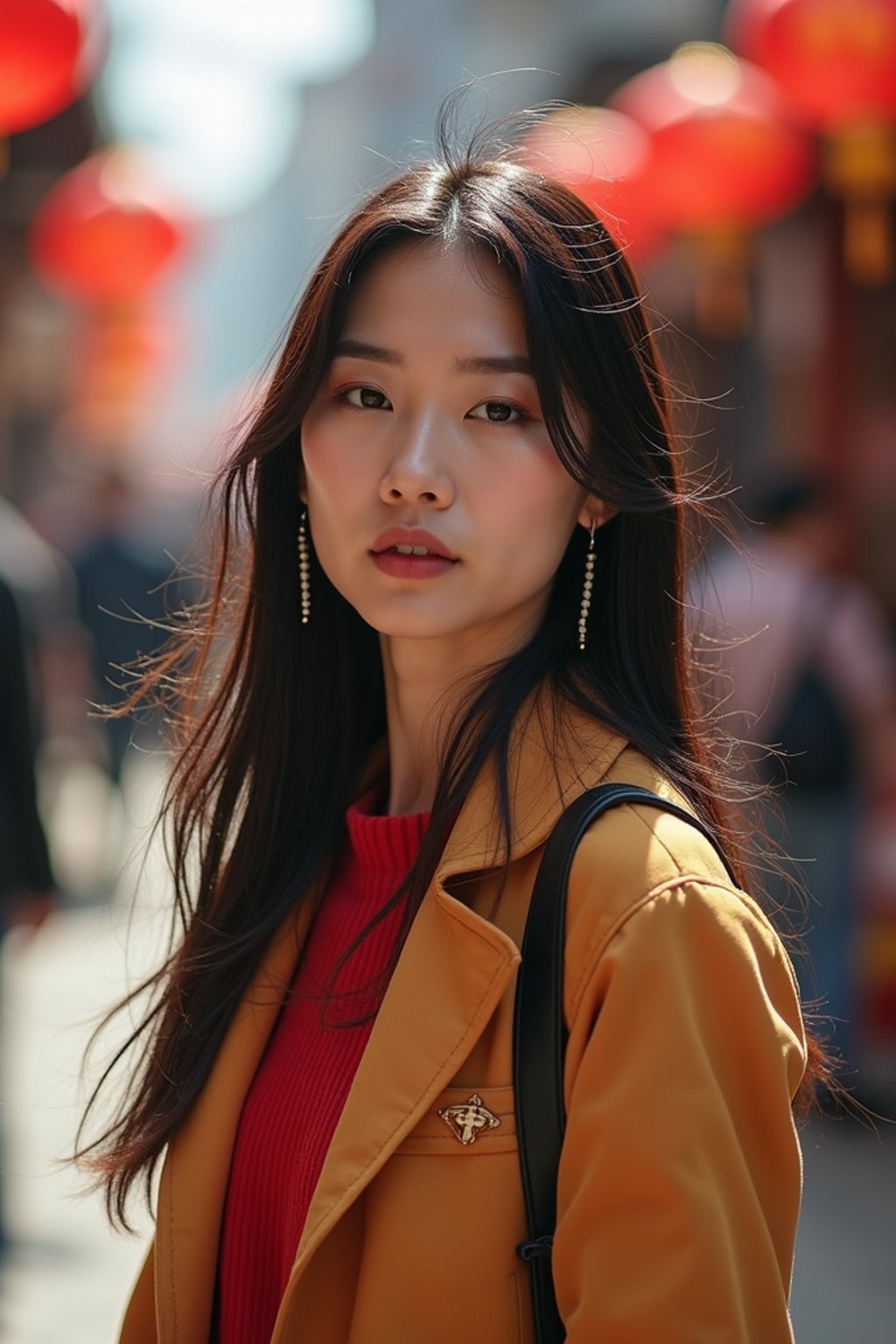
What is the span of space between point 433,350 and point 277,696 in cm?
59

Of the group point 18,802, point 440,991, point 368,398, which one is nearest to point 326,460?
point 368,398

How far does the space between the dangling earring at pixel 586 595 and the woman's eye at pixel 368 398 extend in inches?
11.3

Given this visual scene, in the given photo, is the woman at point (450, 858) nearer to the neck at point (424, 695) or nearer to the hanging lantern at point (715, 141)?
the neck at point (424, 695)

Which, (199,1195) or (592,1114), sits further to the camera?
(199,1195)

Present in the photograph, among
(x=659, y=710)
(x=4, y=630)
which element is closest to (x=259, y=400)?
(x=659, y=710)

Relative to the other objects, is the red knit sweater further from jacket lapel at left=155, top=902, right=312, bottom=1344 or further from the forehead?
the forehead

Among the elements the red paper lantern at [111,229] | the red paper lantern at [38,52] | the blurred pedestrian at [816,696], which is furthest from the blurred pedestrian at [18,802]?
the red paper lantern at [111,229]

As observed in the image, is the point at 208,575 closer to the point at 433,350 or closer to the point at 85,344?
the point at 433,350

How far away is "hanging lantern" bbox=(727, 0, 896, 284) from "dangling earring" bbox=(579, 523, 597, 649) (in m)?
3.56

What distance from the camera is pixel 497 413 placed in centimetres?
187

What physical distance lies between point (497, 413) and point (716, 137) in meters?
4.65

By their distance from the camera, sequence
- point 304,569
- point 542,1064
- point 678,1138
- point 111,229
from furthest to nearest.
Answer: point 111,229 → point 304,569 → point 542,1064 → point 678,1138

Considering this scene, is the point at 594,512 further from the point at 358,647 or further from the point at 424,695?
the point at 358,647

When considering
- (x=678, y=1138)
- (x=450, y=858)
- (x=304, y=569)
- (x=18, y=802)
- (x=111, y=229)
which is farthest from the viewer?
(x=111, y=229)
